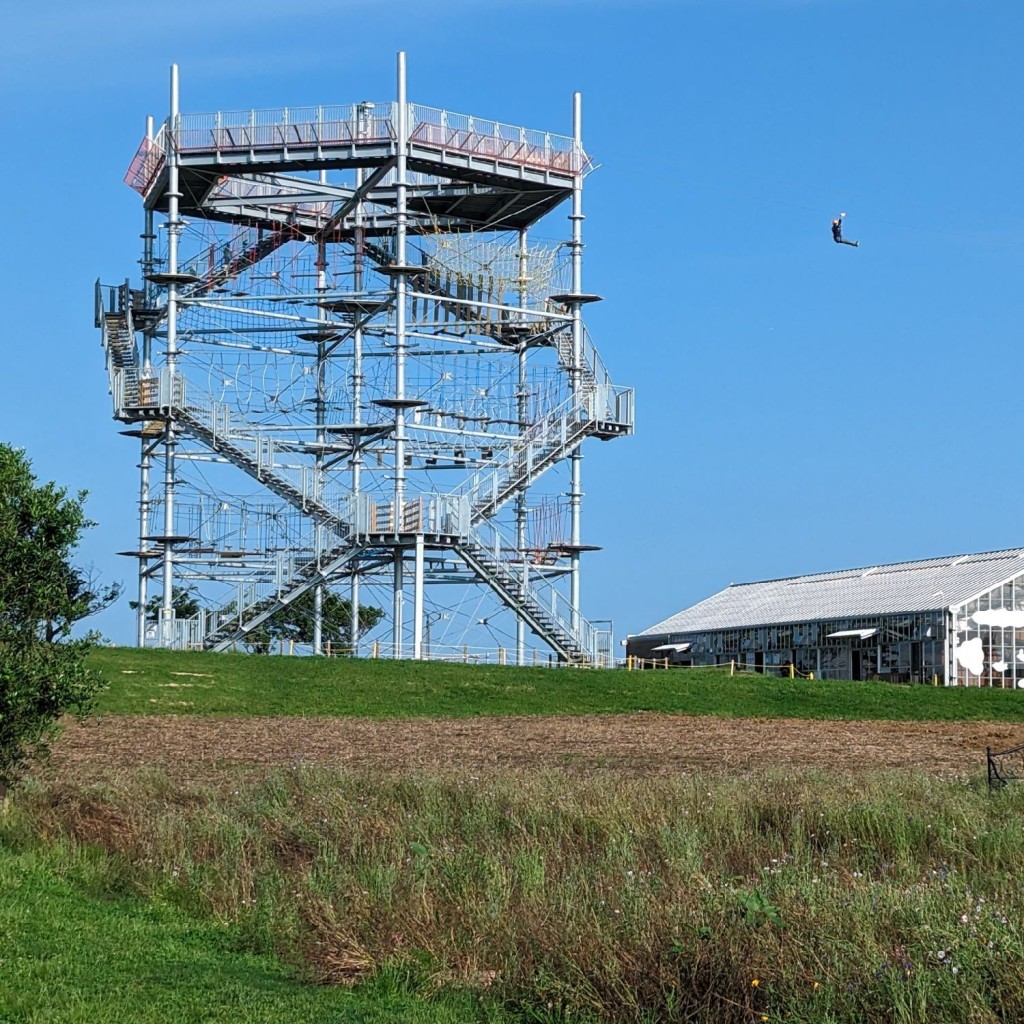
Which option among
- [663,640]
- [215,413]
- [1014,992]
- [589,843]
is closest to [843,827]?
[589,843]

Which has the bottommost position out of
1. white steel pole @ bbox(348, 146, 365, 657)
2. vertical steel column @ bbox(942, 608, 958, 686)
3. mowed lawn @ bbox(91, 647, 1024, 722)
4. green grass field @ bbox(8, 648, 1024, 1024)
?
green grass field @ bbox(8, 648, 1024, 1024)

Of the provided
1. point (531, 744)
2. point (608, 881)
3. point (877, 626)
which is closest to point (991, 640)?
point (877, 626)

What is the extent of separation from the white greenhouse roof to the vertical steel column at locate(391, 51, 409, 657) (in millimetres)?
23511

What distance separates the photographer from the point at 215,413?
186 feet

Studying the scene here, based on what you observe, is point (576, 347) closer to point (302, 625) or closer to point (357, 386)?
point (357, 386)

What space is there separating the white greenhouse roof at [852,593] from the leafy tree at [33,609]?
49.3 meters

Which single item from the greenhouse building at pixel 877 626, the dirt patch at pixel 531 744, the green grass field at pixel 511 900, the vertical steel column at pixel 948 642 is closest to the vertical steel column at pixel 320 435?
the dirt patch at pixel 531 744

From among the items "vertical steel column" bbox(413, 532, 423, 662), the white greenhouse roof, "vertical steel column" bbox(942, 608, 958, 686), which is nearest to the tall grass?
"vertical steel column" bbox(413, 532, 423, 662)

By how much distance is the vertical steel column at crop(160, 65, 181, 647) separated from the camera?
5656 cm

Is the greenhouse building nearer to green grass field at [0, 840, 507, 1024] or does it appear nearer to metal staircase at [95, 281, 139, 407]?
metal staircase at [95, 281, 139, 407]

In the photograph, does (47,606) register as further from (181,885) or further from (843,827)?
(843,827)

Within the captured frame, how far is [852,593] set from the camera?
7756 centimetres

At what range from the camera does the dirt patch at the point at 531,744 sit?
3064cm

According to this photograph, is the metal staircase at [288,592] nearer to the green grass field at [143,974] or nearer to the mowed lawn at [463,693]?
the mowed lawn at [463,693]
